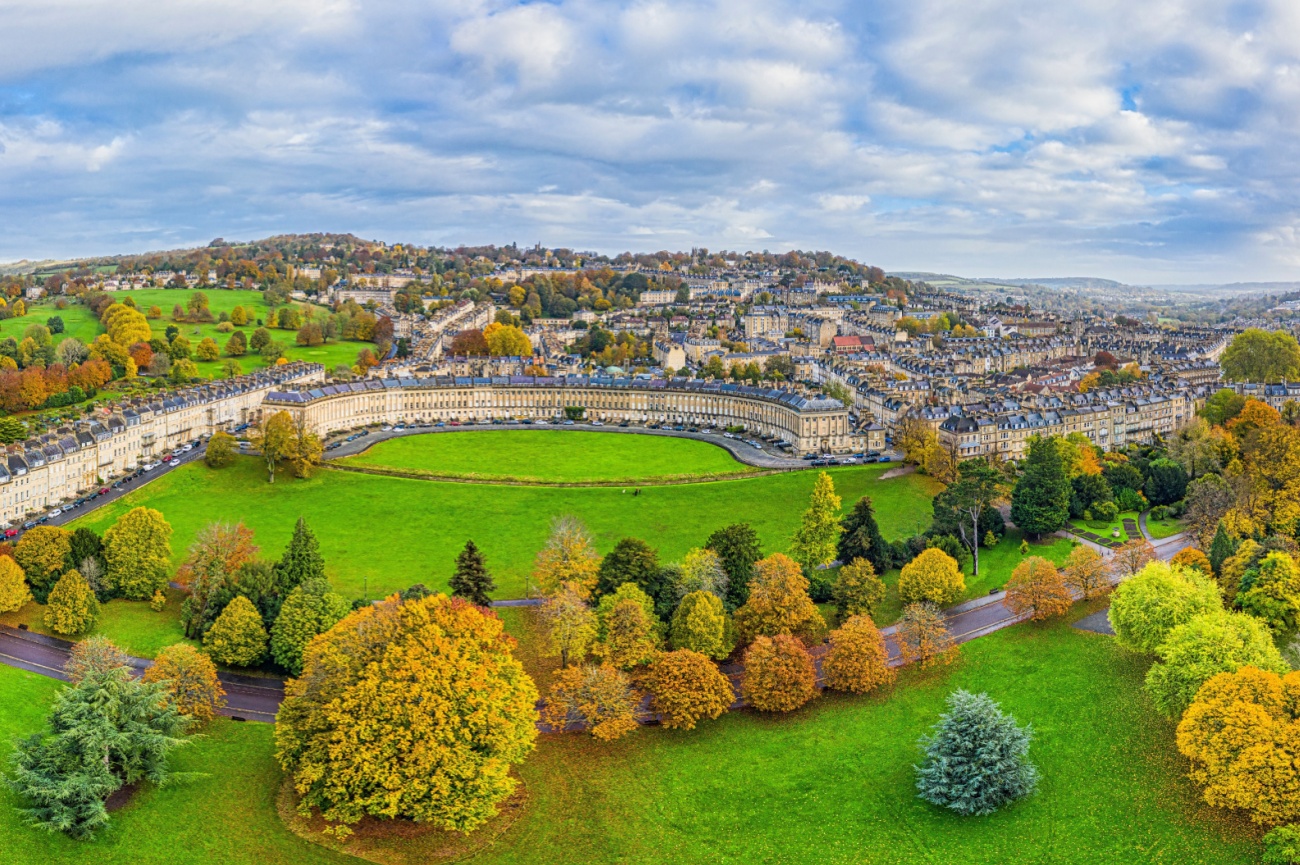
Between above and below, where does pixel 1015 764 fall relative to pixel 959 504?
below

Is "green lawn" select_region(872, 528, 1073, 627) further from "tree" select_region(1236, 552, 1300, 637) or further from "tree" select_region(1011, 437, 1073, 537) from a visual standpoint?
"tree" select_region(1236, 552, 1300, 637)

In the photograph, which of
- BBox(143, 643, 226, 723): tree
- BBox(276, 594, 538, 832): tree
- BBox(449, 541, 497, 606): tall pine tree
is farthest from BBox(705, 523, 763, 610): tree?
BBox(143, 643, 226, 723): tree

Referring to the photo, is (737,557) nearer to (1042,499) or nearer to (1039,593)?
(1039,593)

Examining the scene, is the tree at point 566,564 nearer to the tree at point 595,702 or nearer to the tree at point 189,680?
the tree at point 595,702


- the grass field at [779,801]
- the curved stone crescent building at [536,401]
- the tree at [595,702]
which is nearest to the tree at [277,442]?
the curved stone crescent building at [536,401]

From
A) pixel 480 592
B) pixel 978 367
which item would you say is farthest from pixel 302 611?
pixel 978 367

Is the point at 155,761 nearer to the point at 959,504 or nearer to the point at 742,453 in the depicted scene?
the point at 959,504
